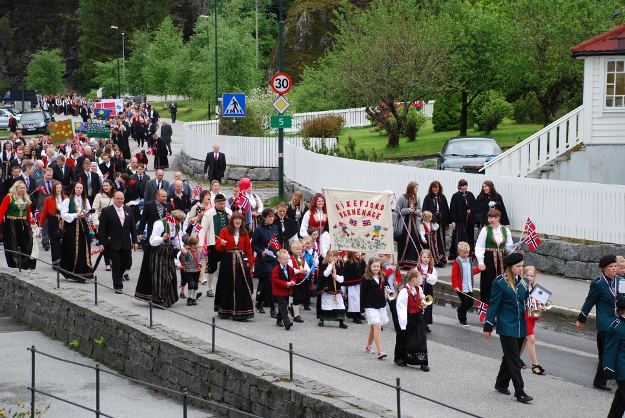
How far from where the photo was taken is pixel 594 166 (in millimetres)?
25766

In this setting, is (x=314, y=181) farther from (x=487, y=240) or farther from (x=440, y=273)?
(x=487, y=240)

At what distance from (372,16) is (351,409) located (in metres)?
31.6

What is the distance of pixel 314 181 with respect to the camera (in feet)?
92.7

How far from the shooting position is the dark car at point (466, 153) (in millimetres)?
27781

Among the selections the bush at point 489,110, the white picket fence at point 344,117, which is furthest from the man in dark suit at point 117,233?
the white picket fence at point 344,117

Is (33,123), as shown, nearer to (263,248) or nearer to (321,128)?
(321,128)

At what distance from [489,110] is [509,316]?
2893 centimetres

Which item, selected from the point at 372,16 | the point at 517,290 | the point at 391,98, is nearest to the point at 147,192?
the point at 517,290

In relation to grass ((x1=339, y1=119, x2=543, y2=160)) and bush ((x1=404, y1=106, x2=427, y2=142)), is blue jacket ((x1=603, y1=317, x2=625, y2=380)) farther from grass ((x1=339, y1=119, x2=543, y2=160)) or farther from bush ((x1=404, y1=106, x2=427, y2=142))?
bush ((x1=404, y1=106, x2=427, y2=142))

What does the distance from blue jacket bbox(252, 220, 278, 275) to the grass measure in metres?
19.2

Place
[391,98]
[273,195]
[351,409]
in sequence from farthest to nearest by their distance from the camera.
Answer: [391,98] → [273,195] → [351,409]

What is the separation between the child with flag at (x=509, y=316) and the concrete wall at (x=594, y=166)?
1388 centimetres

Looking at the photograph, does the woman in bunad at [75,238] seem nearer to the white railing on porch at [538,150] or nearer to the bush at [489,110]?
the white railing on porch at [538,150]

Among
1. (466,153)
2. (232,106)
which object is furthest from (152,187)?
(466,153)
